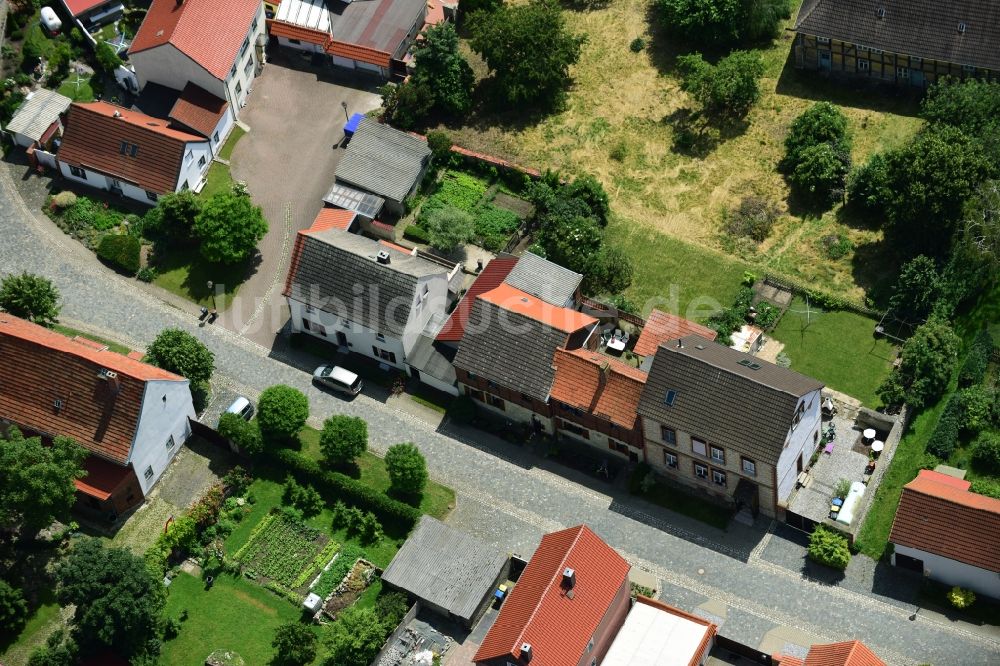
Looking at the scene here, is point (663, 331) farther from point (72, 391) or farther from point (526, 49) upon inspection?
point (72, 391)

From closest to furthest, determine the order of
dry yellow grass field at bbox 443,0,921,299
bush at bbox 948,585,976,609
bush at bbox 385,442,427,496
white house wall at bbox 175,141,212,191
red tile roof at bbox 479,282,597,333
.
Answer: bush at bbox 948,585,976,609 → bush at bbox 385,442,427,496 → red tile roof at bbox 479,282,597,333 → dry yellow grass field at bbox 443,0,921,299 → white house wall at bbox 175,141,212,191

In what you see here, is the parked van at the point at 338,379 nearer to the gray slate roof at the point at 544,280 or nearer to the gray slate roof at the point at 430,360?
the gray slate roof at the point at 430,360

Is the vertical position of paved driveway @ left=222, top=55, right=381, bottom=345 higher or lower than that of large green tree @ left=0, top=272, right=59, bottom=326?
higher

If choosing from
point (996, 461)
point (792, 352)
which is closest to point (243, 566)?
point (792, 352)

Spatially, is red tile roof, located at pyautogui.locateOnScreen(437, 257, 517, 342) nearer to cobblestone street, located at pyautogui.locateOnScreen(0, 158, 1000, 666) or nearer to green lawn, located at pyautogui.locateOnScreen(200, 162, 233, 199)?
cobblestone street, located at pyautogui.locateOnScreen(0, 158, 1000, 666)

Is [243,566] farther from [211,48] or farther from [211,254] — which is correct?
[211,48]

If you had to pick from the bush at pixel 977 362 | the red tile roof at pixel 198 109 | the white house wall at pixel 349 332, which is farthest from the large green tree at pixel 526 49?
the bush at pixel 977 362

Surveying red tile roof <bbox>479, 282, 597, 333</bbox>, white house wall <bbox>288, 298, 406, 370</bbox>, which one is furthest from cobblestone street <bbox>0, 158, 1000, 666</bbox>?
red tile roof <bbox>479, 282, 597, 333</bbox>
